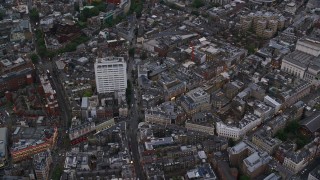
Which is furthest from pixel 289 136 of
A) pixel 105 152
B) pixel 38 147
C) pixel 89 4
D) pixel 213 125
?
pixel 89 4

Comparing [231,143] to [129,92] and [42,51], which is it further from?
[42,51]

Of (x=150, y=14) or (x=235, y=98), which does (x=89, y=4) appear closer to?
(x=150, y=14)

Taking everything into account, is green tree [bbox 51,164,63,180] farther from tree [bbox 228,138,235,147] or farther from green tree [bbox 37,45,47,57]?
green tree [bbox 37,45,47,57]

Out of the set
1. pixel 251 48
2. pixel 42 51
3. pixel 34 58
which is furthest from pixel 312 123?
pixel 42 51

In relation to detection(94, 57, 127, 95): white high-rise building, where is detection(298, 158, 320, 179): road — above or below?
below

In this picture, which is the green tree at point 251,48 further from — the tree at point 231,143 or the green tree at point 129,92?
the tree at point 231,143

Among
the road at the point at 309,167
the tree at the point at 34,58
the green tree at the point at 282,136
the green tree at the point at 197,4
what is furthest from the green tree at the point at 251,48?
the tree at the point at 34,58

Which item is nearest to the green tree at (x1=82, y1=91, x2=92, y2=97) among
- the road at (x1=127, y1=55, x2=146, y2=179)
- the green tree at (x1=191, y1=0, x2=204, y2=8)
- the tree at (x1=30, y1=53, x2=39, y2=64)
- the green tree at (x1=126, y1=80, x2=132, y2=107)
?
the green tree at (x1=126, y1=80, x2=132, y2=107)
